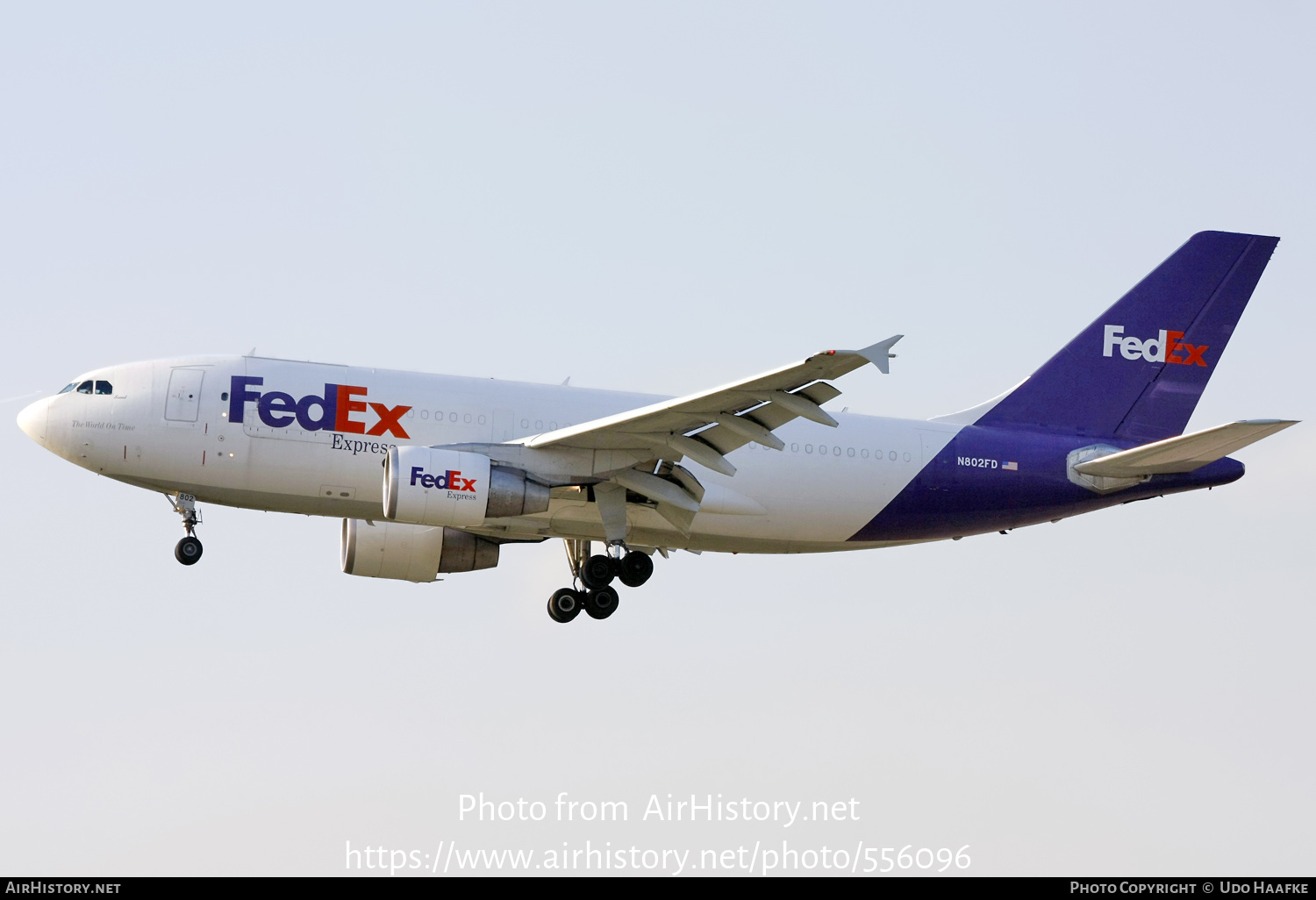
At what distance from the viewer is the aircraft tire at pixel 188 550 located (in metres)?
30.1

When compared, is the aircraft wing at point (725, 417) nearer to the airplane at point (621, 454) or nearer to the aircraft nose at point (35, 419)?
the airplane at point (621, 454)

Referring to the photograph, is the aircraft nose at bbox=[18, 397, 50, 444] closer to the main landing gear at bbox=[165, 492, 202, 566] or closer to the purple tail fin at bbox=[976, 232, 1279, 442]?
the main landing gear at bbox=[165, 492, 202, 566]

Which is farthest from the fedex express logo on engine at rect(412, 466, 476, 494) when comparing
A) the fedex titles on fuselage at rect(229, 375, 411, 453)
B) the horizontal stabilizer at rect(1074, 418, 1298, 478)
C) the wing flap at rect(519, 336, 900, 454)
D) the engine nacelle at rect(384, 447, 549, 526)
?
the horizontal stabilizer at rect(1074, 418, 1298, 478)

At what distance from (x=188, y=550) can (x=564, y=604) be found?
23.3ft

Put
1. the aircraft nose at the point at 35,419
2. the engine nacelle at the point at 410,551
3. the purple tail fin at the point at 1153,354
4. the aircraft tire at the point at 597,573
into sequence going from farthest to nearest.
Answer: the purple tail fin at the point at 1153,354, the engine nacelle at the point at 410,551, the aircraft tire at the point at 597,573, the aircraft nose at the point at 35,419

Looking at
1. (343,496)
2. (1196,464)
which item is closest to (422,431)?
(343,496)

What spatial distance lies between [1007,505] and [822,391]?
7992 millimetres

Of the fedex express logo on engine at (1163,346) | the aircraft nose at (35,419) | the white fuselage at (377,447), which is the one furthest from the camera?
the fedex express logo on engine at (1163,346)

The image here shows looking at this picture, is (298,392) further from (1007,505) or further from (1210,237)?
(1210,237)

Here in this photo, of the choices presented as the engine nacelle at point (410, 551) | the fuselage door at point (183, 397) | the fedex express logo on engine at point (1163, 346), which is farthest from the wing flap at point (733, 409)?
the fedex express logo on engine at point (1163, 346)

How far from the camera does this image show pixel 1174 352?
33844 mm

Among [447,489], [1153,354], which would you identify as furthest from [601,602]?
[1153,354]

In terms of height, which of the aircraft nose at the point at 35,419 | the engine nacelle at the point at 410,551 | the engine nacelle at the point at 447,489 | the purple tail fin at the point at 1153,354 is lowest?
the engine nacelle at the point at 410,551

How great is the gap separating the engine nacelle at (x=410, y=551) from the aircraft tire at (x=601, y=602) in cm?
287
